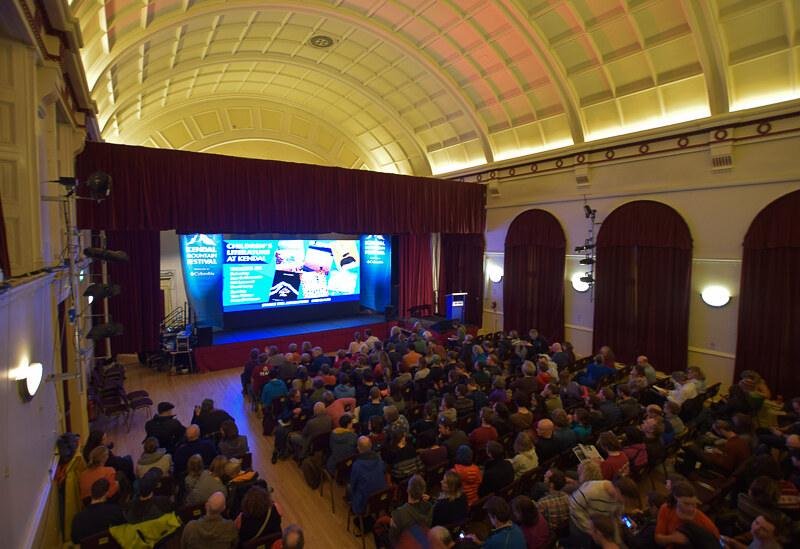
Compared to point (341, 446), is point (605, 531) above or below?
above

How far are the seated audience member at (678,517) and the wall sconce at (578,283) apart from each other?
7.98 metres

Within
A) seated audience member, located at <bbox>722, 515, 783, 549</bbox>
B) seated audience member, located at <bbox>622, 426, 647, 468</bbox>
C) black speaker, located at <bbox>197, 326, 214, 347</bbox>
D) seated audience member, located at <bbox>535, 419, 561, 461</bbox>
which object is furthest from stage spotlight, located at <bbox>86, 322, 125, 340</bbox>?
seated audience member, located at <bbox>722, 515, 783, 549</bbox>

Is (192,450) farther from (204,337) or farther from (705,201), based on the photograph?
(705,201)

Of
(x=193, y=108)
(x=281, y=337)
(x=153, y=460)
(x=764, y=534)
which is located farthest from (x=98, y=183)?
(x=193, y=108)

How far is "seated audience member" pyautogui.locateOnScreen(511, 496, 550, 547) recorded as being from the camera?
3213 millimetres

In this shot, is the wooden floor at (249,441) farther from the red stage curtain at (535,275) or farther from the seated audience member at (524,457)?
the red stage curtain at (535,275)

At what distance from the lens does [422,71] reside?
11.9m

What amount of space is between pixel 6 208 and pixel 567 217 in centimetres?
1114

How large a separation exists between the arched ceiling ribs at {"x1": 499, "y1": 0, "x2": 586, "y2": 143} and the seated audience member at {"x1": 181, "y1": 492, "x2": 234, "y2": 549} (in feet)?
33.6

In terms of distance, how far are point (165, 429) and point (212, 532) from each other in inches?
98.2

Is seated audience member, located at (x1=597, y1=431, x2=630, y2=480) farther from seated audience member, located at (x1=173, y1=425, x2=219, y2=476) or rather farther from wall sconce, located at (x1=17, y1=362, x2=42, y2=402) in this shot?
wall sconce, located at (x1=17, y1=362, x2=42, y2=402)

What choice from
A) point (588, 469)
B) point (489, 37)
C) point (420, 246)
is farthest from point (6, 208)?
point (420, 246)

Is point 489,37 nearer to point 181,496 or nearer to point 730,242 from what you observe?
point 730,242

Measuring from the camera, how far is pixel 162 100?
1241 centimetres
